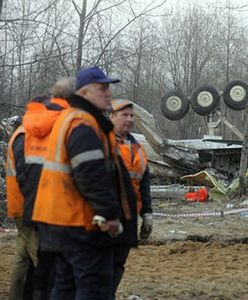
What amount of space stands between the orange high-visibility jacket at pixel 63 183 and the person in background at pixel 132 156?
102 cm

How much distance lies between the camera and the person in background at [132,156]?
173 inches

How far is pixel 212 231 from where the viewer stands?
9289 millimetres

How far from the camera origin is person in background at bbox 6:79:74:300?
12.6ft

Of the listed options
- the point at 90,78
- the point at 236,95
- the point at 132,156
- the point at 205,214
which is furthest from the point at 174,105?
the point at 90,78

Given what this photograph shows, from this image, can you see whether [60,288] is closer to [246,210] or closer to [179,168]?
[246,210]

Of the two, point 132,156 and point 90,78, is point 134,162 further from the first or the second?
point 90,78

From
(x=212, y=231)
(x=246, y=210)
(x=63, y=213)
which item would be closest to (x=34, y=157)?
(x=63, y=213)

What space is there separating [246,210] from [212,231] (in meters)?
2.16

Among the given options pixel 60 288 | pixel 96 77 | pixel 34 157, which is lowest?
pixel 60 288

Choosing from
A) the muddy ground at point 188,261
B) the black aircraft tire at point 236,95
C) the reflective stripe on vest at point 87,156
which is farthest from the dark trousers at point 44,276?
the black aircraft tire at point 236,95

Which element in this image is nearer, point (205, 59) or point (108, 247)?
point (108, 247)

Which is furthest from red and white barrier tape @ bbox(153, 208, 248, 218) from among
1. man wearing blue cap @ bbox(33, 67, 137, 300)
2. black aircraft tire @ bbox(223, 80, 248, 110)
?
black aircraft tire @ bbox(223, 80, 248, 110)

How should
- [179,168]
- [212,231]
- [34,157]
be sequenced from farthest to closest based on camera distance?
1. [179,168]
2. [212,231]
3. [34,157]

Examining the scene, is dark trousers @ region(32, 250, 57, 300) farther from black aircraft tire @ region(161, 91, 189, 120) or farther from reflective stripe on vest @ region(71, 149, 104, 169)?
black aircraft tire @ region(161, 91, 189, 120)
